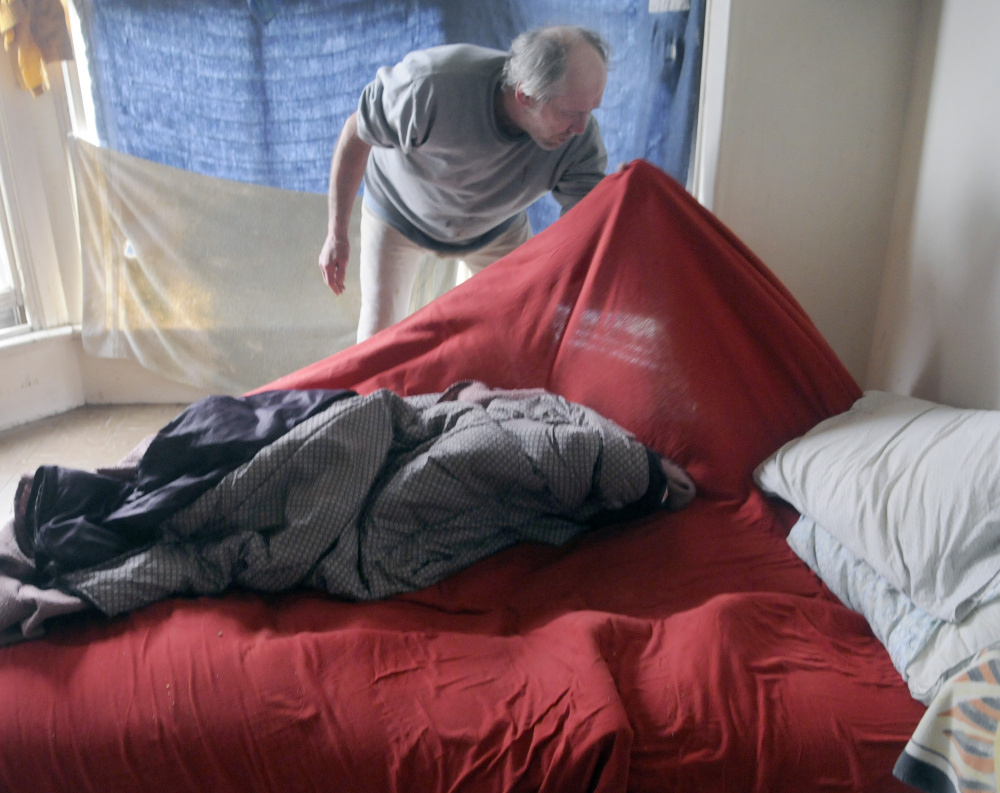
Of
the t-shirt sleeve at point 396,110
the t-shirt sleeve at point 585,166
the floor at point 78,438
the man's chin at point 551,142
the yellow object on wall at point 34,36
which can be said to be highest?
the yellow object on wall at point 34,36

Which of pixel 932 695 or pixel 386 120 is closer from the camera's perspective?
pixel 932 695

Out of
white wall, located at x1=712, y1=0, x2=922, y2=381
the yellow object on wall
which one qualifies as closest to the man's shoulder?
white wall, located at x1=712, y1=0, x2=922, y2=381

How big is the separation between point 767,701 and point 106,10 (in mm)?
2570

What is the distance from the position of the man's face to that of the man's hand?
1.94 feet

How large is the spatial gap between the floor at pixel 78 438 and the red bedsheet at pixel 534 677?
1344 mm

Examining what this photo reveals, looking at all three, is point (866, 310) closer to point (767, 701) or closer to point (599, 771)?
point (767, 701)

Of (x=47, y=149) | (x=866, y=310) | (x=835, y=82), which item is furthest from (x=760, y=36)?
(x=47, y=149)

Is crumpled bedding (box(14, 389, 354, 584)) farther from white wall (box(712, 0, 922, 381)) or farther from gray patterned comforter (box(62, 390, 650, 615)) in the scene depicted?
white wall (box(712, 0, 922, 381))

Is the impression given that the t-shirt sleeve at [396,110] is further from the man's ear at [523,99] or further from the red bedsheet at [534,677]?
the red bedsheet at [534,677]

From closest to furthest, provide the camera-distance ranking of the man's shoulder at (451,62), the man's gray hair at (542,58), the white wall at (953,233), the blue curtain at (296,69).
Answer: the white wall at (953,233) < the man's gray hair at (542,58) < the man's shoulder at (451,62) < the blue curtain at (296,69)

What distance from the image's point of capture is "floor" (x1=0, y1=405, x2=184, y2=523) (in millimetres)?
2174

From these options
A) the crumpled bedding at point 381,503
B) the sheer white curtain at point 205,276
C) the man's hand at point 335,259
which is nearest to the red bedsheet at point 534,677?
the crumpled bedding at point 381,503

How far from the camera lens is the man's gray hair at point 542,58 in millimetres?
1514

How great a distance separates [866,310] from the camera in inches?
71.9
